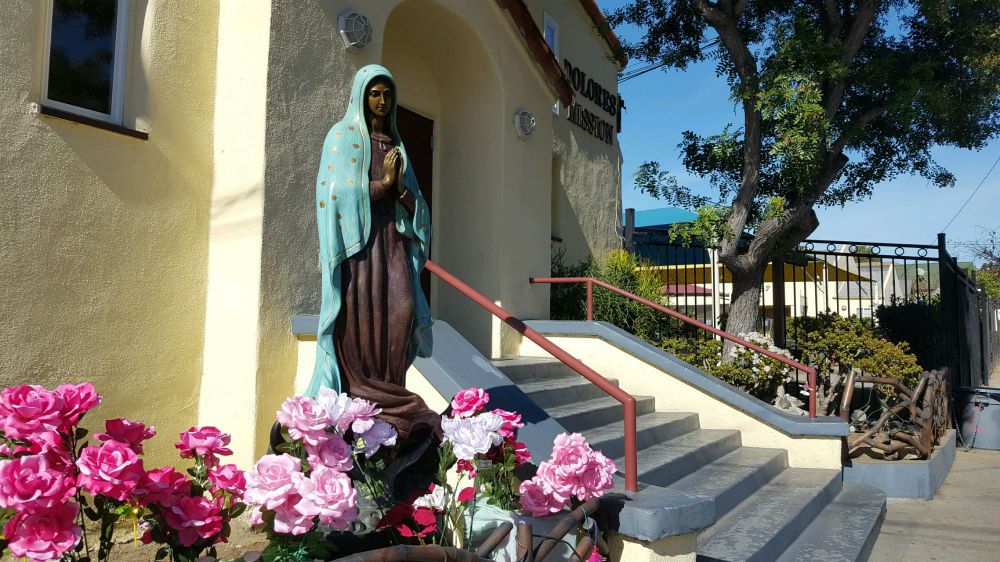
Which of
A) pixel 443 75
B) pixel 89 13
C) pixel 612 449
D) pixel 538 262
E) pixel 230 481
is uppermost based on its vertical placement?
pixel 443 75

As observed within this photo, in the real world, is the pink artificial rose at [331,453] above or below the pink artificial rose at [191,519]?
above

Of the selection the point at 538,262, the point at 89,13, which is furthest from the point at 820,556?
the point at 89,13

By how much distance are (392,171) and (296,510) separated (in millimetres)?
1826

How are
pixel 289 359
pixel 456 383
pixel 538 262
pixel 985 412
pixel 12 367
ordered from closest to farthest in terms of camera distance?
pixel 12 367
pixel 456 383
pixel 289 359
pixel 538 262
pixel 985 412

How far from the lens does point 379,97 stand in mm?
3570

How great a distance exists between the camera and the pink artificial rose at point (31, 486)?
1679 millimetres

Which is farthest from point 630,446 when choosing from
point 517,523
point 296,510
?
point 296,510

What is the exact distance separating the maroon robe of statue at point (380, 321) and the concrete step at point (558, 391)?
2.20m

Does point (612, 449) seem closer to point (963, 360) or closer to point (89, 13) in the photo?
point (89, 13)

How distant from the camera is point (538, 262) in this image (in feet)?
26.8

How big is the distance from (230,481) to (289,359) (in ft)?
10.0

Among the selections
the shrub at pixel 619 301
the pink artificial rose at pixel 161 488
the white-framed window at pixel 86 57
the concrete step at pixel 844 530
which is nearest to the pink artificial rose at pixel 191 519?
the pink artificial rose at pixel 161 488

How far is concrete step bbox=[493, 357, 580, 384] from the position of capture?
6.20 m

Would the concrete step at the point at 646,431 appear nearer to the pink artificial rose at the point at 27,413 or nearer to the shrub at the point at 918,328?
the pink artificial rose at the point at 27,413
